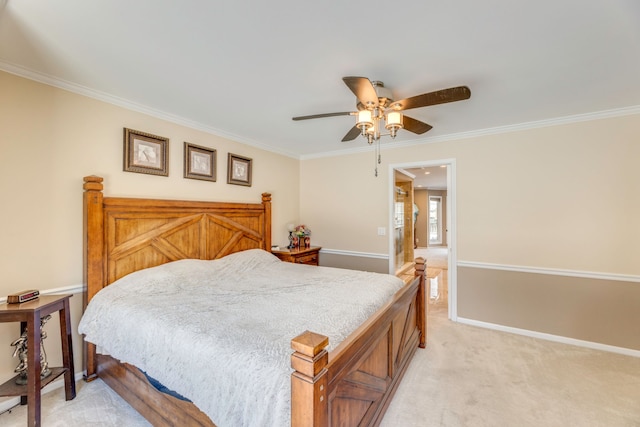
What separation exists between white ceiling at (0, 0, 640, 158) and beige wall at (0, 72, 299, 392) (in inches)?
7.3

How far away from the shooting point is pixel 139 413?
1862 mm

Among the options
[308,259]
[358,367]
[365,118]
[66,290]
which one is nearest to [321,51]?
[365,118]

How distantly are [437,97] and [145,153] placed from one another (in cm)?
274

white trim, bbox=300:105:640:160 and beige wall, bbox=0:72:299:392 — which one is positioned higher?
white trim, bbox=300:105:640:160

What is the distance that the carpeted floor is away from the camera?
73.0 inches

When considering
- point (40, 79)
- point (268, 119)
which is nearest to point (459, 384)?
point (268, 119)

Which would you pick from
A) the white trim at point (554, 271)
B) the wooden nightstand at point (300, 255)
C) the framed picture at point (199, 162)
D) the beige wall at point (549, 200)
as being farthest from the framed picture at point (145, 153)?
the white trim at point (554, 271)

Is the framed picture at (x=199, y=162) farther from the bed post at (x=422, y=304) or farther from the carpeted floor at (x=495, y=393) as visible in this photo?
the bed post at (x=422, y=304)

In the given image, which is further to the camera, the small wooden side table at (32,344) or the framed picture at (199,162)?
the framed picture at (199,162)

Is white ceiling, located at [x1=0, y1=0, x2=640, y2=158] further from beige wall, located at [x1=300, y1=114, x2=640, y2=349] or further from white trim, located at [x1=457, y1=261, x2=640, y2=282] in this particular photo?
white trim, located at [x1=457, y1=261, x2=640, y2=282]

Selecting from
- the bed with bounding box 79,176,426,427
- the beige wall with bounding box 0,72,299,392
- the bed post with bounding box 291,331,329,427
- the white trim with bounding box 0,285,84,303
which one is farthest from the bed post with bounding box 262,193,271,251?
the bed post with bounding box 291,331,329,427

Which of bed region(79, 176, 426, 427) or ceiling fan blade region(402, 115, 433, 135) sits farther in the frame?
ceiling fan blade region(402, 115, 433, 135)

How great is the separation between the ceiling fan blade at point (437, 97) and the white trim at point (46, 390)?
332 centimetres

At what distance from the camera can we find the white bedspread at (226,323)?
120 cm
